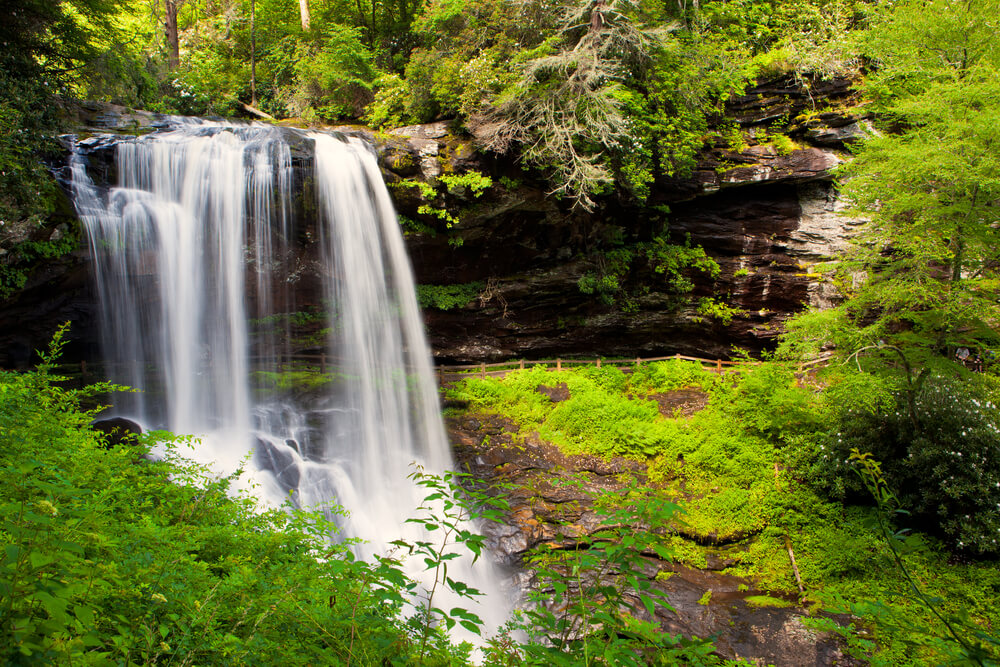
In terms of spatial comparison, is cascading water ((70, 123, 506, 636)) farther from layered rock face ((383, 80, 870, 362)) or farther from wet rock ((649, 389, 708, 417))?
wet rock ((649, 389, 708, 417))

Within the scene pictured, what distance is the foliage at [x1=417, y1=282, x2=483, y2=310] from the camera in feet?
50.6

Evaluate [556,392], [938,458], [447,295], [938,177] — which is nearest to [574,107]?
[447,295]

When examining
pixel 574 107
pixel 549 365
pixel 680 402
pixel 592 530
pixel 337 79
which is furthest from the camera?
pixel 337 79

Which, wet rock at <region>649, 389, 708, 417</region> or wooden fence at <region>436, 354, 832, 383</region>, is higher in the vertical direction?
wooden fence at <region>436, 354, 832, 383</region>

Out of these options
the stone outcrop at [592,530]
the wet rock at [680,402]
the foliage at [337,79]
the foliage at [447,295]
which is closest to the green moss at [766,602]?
the stone outcrop at [592,530]

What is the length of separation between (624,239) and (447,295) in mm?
6405

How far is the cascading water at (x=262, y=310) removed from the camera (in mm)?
10516

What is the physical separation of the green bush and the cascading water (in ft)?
26.6

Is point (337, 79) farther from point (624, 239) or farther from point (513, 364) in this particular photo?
point (513, 364)

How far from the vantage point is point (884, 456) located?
1018 cm

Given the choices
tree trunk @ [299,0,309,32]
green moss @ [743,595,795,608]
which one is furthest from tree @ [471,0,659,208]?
tree trunk @ [299,0,309,32]

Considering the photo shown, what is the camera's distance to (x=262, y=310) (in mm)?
13461

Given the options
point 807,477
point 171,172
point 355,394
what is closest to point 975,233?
point 807,477

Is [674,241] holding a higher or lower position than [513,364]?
higher
